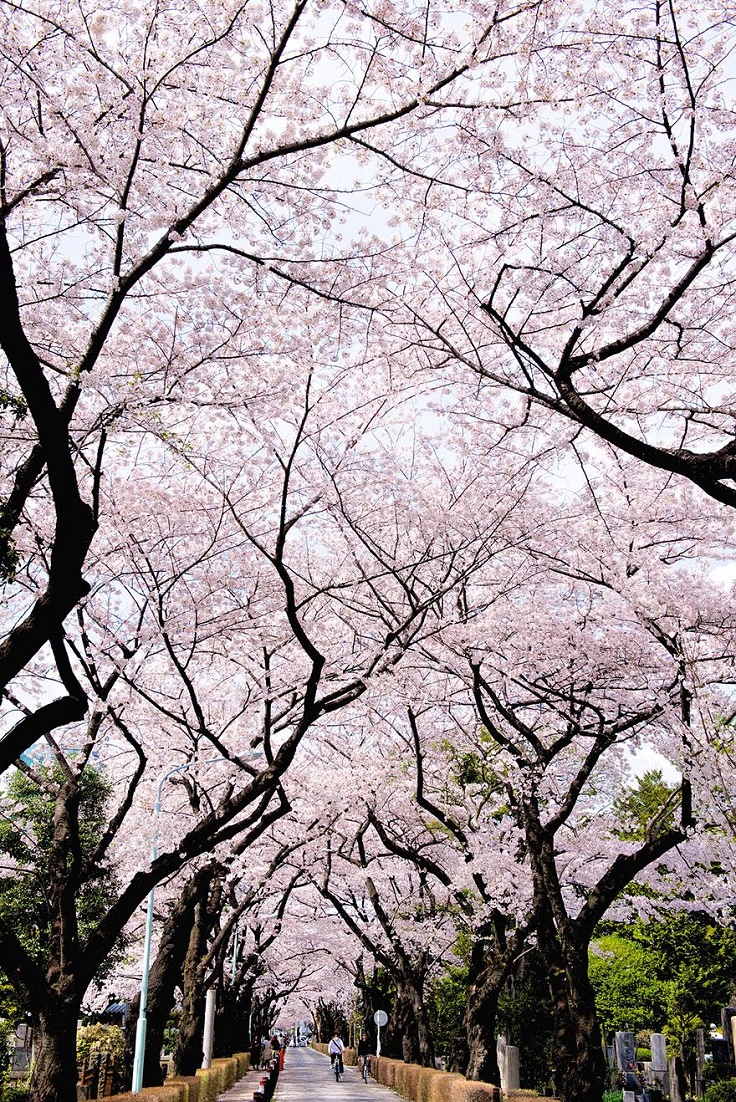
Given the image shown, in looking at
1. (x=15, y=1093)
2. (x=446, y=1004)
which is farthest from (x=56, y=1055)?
(x=446, y=1004)

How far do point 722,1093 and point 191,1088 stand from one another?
11.5 metres

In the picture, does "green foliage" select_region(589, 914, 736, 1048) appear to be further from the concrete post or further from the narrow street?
the concrete post

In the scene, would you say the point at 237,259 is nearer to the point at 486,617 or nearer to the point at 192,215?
the point at 192,215

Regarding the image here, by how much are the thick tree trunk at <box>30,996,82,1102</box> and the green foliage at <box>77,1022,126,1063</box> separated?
49.1 ft

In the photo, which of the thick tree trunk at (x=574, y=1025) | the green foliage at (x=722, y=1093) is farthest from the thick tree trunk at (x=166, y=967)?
the green foliage at (x=722, y=1093)

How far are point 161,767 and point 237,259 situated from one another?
38.5ft

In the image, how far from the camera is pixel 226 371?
28.0 ft

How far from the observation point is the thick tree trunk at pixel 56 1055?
27.3 ft

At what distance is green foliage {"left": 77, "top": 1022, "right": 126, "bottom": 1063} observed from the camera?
22.3 meters

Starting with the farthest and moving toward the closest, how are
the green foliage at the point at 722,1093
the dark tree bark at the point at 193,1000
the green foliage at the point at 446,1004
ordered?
the green foliage at the point at 446,1004
the green foliage at the point at 722,1093
the dark tree bark at the point at 193,1000

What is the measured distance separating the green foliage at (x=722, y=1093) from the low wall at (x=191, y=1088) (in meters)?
10.4

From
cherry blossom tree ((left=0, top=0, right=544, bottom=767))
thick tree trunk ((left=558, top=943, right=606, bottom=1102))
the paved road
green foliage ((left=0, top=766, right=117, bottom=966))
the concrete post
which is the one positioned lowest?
Answer: the paved road

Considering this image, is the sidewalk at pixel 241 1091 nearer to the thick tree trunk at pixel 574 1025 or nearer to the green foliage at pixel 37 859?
the green foliage at pixel 37 859

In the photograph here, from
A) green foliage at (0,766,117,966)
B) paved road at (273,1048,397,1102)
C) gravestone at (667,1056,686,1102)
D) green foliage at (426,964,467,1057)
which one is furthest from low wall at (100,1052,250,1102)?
gravestone at (667,1056,686,1102)
